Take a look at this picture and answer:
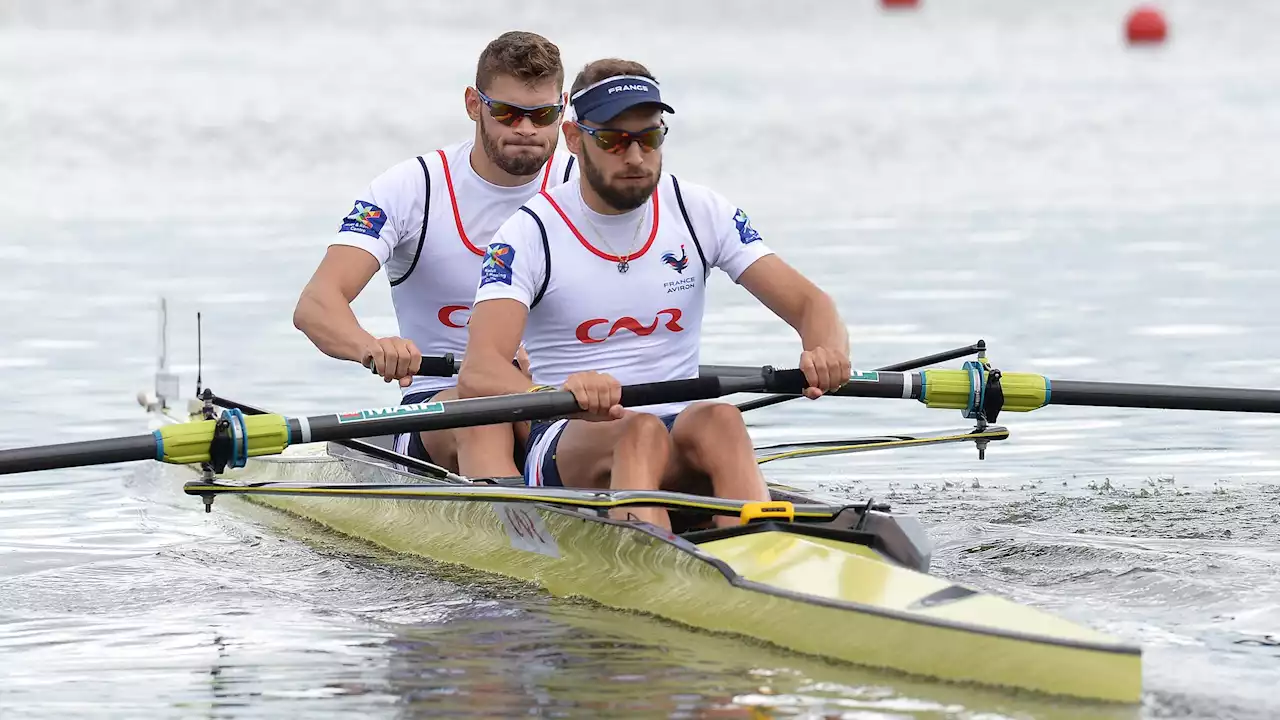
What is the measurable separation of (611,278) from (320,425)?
1104 millimetres

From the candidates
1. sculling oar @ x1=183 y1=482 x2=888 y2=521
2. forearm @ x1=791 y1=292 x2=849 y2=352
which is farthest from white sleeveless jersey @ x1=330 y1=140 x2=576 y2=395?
forearm @ x1=791 y1=292 x2=849 y2=352

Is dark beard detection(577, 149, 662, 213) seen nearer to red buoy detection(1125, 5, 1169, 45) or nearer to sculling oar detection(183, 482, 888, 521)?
sculling oar detection(183, 482, 888, 521)

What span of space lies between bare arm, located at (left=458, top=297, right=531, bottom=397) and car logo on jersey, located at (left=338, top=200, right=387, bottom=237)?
1240 millimetres

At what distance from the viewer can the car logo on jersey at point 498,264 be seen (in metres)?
6.40

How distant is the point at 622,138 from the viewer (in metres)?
6.23

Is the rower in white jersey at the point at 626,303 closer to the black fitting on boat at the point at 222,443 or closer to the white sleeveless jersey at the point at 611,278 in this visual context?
the white sleeveless jersey at the point at 611,278

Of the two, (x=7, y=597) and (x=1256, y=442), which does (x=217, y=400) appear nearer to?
(x=7, y=597)

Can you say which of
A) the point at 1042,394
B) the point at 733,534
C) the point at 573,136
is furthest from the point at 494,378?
the point at 1042,394

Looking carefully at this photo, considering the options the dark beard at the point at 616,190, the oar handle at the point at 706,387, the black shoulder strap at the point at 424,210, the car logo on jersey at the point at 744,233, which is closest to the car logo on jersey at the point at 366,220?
the black shoulder strap at the point at 424,210

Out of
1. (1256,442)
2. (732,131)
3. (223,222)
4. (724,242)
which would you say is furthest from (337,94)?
(724,242)

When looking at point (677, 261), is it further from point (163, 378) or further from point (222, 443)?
point (163, 378)

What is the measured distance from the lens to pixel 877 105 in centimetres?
3222

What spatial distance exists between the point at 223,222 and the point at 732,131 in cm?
912

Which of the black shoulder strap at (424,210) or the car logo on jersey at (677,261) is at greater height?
the black shoulder strap at (424,210)
